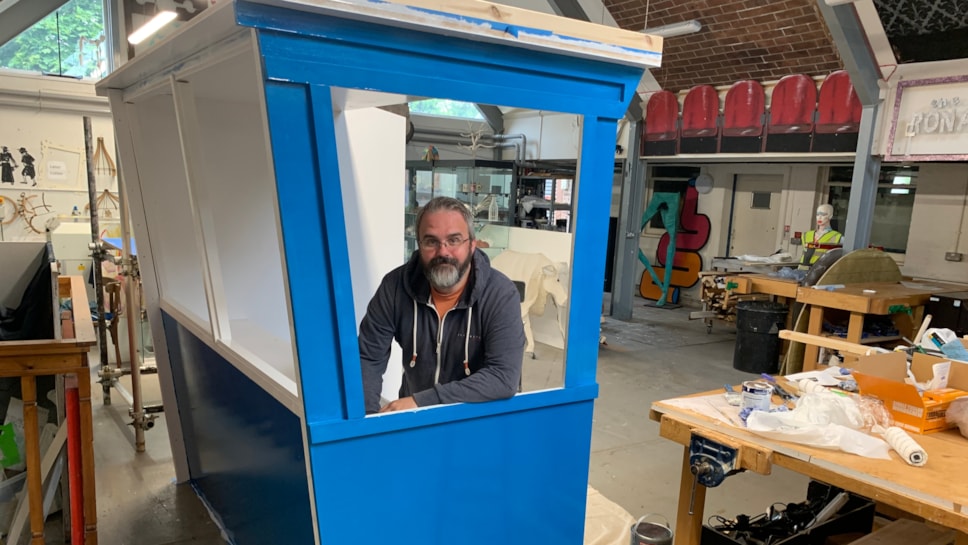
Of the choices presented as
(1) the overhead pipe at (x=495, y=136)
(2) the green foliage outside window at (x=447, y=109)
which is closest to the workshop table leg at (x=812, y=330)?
(1) the overhead pipe at (x=495, y=136)

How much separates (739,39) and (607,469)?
514 centimetres

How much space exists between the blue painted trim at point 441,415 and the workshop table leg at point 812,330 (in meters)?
3.30

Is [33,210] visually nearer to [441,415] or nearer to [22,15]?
[22,15]

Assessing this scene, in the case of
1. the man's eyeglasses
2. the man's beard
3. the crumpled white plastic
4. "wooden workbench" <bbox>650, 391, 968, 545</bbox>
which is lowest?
"wooden workbench" <bbox>650, 391, 968, 545</bbox>

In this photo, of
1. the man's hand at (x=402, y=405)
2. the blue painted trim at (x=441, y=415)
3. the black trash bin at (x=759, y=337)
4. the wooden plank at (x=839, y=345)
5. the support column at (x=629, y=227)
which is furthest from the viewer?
the support column at (x=629, y=227)

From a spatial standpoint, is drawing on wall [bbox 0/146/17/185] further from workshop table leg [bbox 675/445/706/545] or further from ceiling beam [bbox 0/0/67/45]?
workshop table leg [bbox 675/445/706/545]

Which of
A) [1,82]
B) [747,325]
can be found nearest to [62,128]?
[1,82]

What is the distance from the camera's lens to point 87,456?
230 cm

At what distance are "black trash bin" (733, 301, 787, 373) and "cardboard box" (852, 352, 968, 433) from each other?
333 centimetres

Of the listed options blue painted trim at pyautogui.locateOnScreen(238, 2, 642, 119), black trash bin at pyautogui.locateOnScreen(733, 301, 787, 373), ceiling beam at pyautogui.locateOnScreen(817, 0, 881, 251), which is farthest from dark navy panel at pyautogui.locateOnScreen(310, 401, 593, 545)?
ceiling beam at pyautogui.locateOnScreen(817, 0, 881, 251)

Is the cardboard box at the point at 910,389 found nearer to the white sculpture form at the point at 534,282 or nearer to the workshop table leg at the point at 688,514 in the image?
the workshop table leg at the point at 688,514

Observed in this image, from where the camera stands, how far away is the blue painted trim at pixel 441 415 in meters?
1.40

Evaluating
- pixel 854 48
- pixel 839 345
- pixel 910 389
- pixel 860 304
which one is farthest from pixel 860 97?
pixel 910 389

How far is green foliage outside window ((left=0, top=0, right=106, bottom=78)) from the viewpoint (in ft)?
21.3
